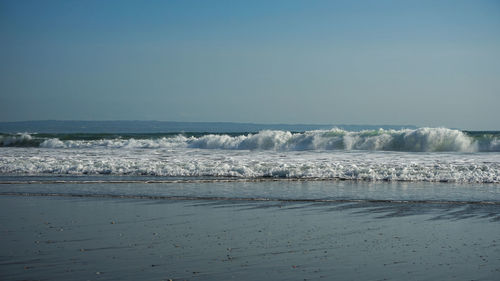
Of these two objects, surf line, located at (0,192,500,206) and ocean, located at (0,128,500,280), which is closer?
ocean, located at (0,128,500,280)

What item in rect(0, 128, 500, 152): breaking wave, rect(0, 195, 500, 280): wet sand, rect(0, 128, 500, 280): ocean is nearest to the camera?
rect(0, 195, 500, 280): wet sand

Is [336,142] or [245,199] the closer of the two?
[245,199]

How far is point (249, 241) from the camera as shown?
8336mm

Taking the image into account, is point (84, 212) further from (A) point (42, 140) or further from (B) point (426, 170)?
(A) point (42, 140)

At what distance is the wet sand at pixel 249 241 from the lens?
6.63m

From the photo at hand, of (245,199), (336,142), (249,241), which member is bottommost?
(249,241)

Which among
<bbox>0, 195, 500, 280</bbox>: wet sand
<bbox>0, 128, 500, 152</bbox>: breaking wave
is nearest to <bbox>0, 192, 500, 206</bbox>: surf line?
<bbox>0, 195, 500, 280</bbox>: wet sand

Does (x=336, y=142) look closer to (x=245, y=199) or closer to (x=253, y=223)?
(x=245, y=199)

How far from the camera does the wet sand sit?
6.63 metres

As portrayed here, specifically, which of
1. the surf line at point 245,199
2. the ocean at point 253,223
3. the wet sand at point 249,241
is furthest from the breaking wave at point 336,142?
the wet sand at point 249,241

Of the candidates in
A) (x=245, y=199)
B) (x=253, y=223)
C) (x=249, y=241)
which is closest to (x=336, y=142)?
(x=245, y=199)

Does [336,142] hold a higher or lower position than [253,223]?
higher

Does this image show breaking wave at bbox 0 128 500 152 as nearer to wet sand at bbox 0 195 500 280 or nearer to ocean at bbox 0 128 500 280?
ocean at bbox 0 128 500 280

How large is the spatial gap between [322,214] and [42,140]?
44.0m
